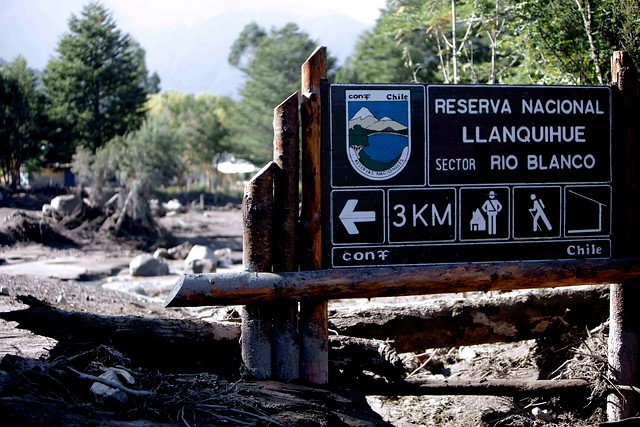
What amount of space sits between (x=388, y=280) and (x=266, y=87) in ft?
192

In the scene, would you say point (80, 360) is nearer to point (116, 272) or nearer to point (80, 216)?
point (116, 272)

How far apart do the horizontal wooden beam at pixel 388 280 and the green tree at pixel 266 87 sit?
5509cm

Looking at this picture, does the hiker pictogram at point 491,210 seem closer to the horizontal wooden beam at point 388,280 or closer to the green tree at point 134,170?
the horizontal wooden beam at point 388,280

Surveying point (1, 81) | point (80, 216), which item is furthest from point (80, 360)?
point (1, 81)

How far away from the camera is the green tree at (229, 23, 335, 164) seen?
62.2 metres

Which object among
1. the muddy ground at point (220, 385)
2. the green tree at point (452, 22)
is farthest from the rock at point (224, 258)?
the muddy ground at point (220, 385)

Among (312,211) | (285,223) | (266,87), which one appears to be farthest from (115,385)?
(266,87)

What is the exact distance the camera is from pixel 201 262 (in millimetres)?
21219

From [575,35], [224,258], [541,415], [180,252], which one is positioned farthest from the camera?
[180,252]

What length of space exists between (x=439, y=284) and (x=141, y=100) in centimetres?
5290

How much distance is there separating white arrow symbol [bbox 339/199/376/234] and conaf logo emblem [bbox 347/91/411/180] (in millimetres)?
246

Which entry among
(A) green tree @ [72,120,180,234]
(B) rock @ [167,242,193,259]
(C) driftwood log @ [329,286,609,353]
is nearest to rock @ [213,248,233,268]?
(B) rock @ [167,242,193,259]

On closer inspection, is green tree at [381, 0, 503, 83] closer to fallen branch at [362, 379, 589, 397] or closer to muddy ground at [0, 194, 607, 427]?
muddy ground at [0, 194, 607, 427]

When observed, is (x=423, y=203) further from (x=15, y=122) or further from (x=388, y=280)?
(x=15, y=122)
